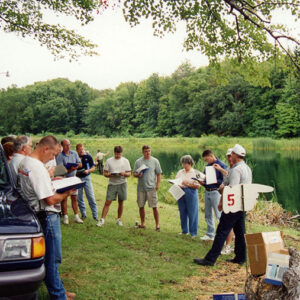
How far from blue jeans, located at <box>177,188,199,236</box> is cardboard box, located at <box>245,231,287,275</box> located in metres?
3.53

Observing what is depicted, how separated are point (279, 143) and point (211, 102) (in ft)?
107

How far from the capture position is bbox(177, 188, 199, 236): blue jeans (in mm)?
8016

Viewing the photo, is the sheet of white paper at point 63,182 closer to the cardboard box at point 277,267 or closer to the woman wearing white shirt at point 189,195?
the cardboard box at point 277,267

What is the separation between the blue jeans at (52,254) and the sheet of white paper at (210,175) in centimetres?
385

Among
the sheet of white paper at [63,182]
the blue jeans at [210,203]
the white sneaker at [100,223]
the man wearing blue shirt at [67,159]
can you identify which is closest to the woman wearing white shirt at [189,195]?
the blue jeans at [210,203]

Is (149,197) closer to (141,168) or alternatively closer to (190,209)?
(141,168)

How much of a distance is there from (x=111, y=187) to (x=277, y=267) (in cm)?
520

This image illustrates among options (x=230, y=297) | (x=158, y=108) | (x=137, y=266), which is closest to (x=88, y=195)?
(x=137, y=266)

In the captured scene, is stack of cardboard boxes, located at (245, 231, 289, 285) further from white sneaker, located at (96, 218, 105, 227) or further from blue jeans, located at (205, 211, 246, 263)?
white sneaker, located at (96, 218, 105, 227)

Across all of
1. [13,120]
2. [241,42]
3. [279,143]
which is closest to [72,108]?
[13,120]

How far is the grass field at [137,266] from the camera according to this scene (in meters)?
4.84

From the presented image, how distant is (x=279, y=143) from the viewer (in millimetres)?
46625

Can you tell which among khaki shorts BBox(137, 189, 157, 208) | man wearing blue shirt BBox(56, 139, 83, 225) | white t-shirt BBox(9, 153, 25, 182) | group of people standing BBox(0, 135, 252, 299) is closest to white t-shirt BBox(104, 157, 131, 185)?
group of people standing BBox(0, 135, 252, 299)

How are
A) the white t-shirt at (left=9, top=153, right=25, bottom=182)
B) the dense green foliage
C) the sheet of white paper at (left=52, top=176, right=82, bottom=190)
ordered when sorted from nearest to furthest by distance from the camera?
the sheet of white paper at (left=52, top=176, right=82, bottom=190)
the white t-shirt at (left=9, top=153, right=25, bottom=182)
the dense green foliage
